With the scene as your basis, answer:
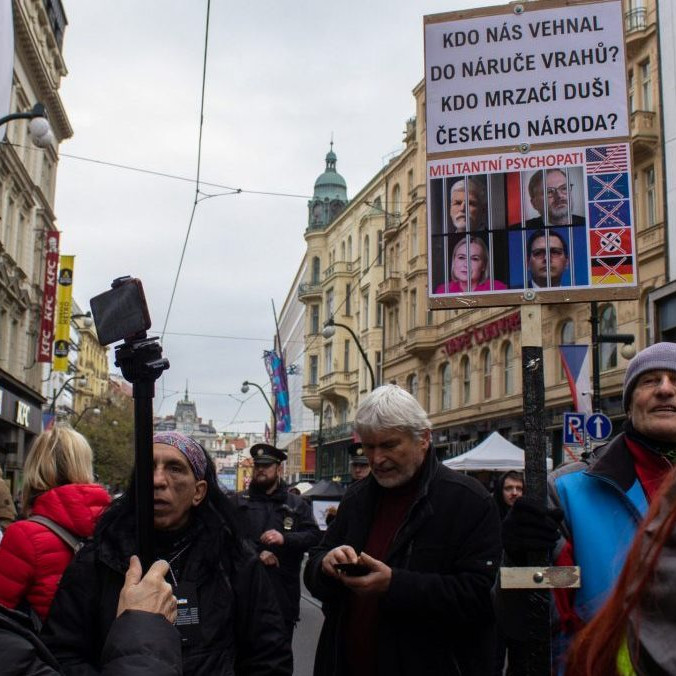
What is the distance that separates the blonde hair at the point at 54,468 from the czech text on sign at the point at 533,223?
5.57 ft

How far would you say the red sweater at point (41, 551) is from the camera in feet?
12.1

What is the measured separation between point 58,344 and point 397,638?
37609mm

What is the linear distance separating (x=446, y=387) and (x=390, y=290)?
6.58 metres

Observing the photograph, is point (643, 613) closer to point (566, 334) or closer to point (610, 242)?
point (610, 242)

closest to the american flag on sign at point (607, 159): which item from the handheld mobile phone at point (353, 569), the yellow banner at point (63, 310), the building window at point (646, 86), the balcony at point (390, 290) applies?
the handheld mobile phone at point (353, 569)

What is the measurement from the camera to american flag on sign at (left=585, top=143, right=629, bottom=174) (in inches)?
152

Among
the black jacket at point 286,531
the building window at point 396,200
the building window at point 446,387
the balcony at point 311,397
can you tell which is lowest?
the black jacket at point 286,531

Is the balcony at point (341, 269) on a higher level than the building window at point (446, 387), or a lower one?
higher

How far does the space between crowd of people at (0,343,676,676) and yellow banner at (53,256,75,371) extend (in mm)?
34783

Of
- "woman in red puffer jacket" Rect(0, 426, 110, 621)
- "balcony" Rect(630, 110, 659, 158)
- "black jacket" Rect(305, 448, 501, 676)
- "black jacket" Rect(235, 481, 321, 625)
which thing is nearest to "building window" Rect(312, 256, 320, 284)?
"balcony" Rect(630, 110, 659, 158)

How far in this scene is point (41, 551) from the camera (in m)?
3.76

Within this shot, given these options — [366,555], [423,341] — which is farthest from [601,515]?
[423,341]

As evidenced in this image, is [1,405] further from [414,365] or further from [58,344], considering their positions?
[414,365]

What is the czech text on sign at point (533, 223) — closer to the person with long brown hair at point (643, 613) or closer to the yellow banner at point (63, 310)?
the person with long brown hair at point (643, 613)
